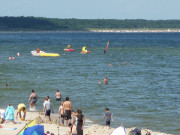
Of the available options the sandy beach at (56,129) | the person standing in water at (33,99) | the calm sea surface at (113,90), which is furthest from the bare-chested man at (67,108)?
the person standing in water at (33,99)

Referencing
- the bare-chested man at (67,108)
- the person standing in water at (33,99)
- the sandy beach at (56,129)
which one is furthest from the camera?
the person standing in water at (33,99)

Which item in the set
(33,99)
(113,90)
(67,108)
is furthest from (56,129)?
(113,90)

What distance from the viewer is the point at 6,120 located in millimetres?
23094

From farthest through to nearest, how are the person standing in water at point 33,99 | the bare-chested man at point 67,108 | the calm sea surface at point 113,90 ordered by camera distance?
1. the person standing in water at point 33,99
2. the calm sea surface at point 113,90
3. the bare-chested man at point 67,108

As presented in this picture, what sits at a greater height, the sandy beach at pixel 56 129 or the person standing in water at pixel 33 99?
the person standing in water at pixel 33 99

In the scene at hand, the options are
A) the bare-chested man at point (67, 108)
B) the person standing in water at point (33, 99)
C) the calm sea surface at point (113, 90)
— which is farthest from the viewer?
the person standing in water at point (33, 99)

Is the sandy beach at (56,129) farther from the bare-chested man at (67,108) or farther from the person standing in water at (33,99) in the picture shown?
the person standing in water at (33,99)

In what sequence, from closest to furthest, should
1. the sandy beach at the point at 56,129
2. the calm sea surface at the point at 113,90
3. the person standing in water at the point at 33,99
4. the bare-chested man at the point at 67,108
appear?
the sandy beach at the point at 56,129
the bare-chested man at the point at 67,108
the calm sea surface at the point at 113,90
the person standing in water at the point at 33,99

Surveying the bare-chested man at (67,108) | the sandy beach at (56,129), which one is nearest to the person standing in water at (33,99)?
the sandy beach at (56,129)

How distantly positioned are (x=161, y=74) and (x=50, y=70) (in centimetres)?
1380

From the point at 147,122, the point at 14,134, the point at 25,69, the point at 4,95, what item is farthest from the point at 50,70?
the point at 14,134

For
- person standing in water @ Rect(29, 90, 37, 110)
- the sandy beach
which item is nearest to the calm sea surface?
person standing in water @ Rect(29, 90, 37, 110)

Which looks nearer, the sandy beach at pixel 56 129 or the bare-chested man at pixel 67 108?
the sandy beach at pixel 56 129

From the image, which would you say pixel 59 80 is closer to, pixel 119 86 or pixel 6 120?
pixel 119 86
